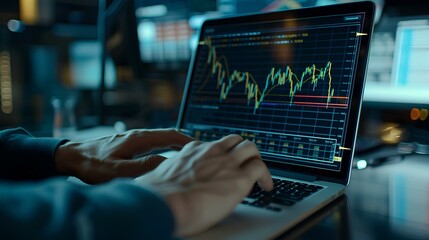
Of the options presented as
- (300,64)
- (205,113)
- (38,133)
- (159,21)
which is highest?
(159,21)

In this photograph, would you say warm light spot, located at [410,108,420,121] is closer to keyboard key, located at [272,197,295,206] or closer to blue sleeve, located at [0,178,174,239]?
keyboard key, located at [272,197,295,206]

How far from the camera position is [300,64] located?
83cm

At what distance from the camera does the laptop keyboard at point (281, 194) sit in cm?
60

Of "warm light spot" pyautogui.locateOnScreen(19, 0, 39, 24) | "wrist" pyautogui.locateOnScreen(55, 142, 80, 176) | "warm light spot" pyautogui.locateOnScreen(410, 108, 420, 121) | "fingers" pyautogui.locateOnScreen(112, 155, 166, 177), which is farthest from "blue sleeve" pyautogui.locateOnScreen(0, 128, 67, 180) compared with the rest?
"warm light spot" pyautogui.locateOnScreen(410, 108, 420, 121)

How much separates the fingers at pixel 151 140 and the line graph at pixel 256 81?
0.61ft

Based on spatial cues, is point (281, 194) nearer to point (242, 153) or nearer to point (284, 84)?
point (242, 153)

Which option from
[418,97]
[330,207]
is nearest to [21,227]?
[330,207]

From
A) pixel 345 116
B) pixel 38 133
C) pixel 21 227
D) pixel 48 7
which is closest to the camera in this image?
pixel 21 227

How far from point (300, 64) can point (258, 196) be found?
32 centimetres

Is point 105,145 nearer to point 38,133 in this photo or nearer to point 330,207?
point 330,207

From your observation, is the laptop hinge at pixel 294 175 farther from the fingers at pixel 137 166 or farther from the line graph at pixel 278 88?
the fingers at pixel 137 166

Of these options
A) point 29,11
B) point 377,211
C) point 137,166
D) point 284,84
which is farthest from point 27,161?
point 29,11

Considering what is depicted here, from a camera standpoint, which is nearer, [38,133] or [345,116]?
[345,116]

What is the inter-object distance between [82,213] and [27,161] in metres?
0.44
